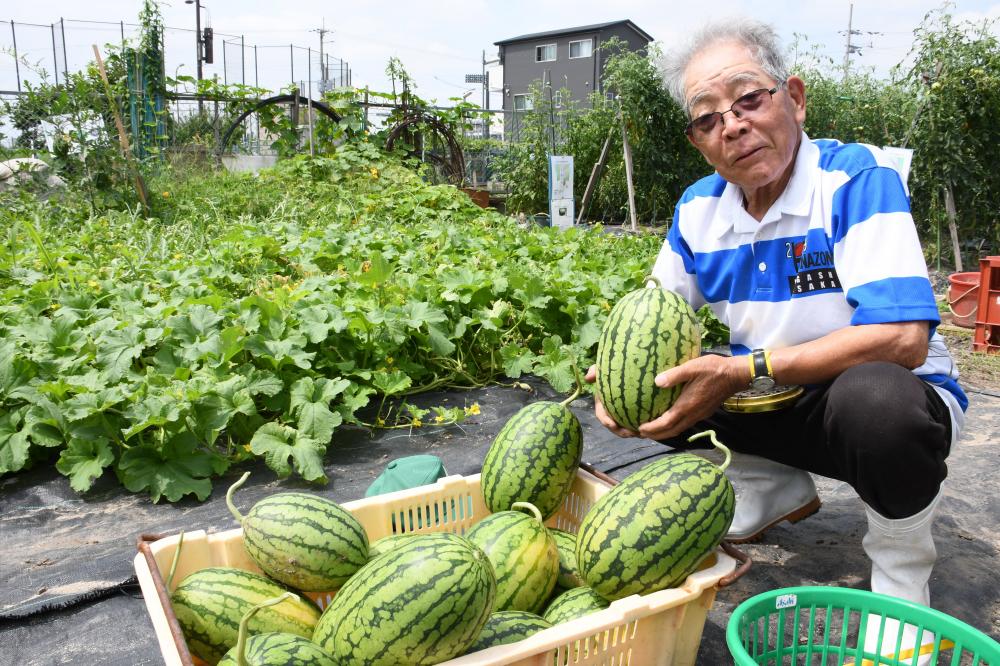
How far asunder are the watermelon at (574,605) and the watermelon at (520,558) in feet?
0.14

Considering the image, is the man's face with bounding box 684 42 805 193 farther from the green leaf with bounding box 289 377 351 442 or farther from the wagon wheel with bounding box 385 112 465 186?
the wagon wheel with bounding box 385 112 465 186

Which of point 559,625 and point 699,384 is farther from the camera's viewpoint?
point 699,384

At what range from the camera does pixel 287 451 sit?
3.03 m

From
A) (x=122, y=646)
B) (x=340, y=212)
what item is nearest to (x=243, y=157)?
(x=340, y=212)

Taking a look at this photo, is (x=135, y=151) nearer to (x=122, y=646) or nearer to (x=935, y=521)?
(x=122, y=646)

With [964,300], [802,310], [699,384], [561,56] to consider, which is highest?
[561,56]

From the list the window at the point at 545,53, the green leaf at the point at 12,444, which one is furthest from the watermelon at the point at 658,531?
the window at the point at 545,53

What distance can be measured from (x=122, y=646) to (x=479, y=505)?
3.58ft

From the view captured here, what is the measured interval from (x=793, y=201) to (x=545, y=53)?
44.2m

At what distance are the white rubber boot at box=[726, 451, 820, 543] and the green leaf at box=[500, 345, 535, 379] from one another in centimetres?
163

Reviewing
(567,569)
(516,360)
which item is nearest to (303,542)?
(567,569)

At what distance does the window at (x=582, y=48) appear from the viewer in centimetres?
4178

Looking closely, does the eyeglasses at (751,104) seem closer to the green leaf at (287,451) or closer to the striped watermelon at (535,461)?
the striped watermelon at (535,461)

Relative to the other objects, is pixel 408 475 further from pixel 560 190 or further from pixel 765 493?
pixel 560 190
